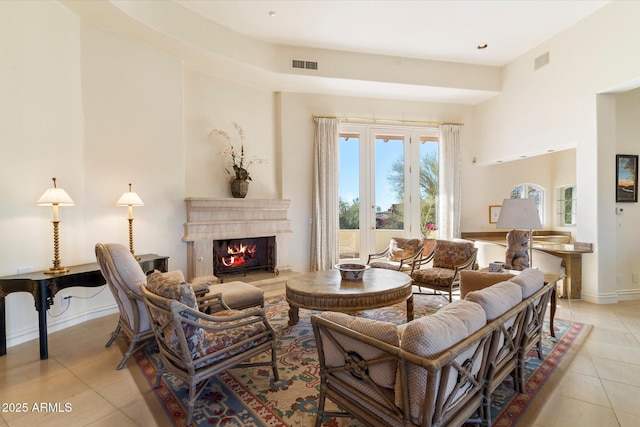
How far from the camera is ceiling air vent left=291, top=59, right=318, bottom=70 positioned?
5.20 metres

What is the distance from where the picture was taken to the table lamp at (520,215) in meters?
3.50

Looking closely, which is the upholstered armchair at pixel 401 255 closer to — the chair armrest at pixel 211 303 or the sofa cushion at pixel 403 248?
the sofa cushion at pixel 403 248

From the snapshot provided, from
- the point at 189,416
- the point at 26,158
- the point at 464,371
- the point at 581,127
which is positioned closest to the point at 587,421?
the point at 464,371

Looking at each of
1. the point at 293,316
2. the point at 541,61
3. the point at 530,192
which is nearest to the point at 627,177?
the point at 541,61

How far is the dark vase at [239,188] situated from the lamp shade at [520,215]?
376cm

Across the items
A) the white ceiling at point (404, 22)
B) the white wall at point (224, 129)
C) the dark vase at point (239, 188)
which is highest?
the white ceiling at point (404, 22)

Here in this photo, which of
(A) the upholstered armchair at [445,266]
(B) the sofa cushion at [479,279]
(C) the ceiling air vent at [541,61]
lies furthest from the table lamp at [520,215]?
(C) the ceiling air vent at [541,61]

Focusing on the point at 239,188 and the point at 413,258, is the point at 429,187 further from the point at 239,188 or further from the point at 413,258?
the point at 239,188

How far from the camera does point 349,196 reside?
628cm

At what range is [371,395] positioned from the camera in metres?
1.59

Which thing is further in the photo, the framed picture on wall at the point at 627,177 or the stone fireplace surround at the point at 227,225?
the stone fireplace surround at the point at 227,225

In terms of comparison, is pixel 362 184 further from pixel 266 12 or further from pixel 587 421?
pixel 587 421

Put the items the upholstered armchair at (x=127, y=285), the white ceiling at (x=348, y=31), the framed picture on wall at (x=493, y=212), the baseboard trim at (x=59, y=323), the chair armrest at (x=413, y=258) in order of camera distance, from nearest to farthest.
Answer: the upholstered armchair at (x=127, y=285), the baseboard trim at (x=59, y=323), the white ceiling at (x=348, y=31), the chair armrest at (x=413, y=258), the framed picture on wall at (x=493, y=212)

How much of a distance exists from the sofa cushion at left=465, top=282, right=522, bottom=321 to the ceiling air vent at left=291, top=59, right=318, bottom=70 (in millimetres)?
4514
